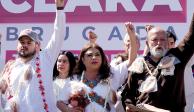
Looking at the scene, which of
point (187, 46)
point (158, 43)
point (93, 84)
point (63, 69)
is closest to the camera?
point (187, 46)

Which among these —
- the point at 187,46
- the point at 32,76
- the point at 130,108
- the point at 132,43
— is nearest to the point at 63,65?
the point at 32,76

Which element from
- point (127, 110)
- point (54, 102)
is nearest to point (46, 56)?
point (54, 102)

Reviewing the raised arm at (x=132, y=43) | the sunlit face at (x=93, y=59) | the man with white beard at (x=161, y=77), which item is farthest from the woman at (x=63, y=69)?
the man with white beard at (x=161, y=77)

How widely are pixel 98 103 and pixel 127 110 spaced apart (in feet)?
0.97

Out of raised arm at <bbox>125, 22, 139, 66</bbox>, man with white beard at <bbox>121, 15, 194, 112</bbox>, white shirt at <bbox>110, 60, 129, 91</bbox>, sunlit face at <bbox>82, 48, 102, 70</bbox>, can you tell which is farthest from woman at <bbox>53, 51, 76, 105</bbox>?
man with white beard at <bbox>121, 15, 194, 112</bbox>

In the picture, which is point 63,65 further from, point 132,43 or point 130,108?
point 130,108

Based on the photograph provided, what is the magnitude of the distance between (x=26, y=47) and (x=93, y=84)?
550 mm

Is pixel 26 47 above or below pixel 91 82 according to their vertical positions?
above

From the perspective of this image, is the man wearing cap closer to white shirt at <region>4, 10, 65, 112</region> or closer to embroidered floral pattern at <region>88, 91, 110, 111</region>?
white shirt at <region>4, 10, 65, 112</region>

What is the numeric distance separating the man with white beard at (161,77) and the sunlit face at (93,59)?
0.35 m

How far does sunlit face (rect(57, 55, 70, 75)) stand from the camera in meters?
3.64

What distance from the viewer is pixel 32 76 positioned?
3201 mm

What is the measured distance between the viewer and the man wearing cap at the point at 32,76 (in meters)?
3.15

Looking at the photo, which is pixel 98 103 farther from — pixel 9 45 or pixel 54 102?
pixel 9 45
